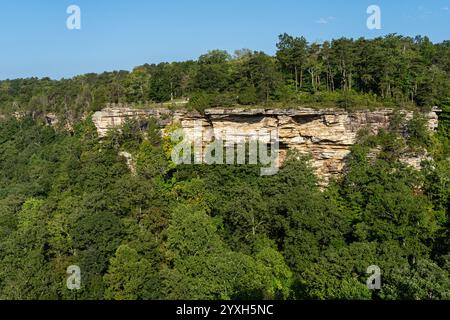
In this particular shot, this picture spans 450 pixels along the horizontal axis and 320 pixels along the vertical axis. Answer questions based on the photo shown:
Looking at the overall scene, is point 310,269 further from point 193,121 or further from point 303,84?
point 303,84

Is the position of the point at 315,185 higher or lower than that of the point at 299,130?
Answer: lower

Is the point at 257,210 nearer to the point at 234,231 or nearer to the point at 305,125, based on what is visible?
the point at 234,231

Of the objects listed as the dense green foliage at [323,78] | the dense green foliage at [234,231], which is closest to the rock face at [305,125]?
the dense green foliage at [323,78]

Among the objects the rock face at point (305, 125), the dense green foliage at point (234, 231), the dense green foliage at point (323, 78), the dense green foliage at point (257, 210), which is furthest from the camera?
the dense green foliage at point (323, 78)

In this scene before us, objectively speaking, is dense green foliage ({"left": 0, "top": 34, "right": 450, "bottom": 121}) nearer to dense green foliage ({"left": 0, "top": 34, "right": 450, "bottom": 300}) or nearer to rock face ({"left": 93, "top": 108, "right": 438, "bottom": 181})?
dense green foliage ({"left": 0, "top": 34, "right": 450, "bottom": 300})

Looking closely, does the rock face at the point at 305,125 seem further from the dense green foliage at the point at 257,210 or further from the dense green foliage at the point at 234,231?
the dense green foliage at the point at 234,231

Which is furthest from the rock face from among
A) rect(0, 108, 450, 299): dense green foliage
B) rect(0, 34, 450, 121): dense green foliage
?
rect(0, 108, 450, 299): dense green foliage
